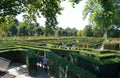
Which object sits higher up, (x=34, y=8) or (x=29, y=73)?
(x=34, y=8)

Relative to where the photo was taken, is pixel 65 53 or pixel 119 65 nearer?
pixel 119 65

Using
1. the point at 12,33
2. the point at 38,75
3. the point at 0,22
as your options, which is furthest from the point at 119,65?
the point at 12,33

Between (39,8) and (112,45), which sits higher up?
(39,8)

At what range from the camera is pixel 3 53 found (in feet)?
82.9

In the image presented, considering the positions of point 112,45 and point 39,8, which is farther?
point 112,45

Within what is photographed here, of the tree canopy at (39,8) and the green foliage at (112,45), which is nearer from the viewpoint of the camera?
the tree canopy at (39,8)

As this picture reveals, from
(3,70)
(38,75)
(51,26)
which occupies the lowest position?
(38,75)

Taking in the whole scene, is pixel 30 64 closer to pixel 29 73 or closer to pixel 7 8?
pixel 29 73

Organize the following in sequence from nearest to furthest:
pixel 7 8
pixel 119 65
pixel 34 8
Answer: pixel 7 8
pixel 34 8
pixel 119 65

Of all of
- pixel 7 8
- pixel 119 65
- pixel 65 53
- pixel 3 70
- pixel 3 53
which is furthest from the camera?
pixel 65 53

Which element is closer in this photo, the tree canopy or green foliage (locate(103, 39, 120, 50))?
the tree canopy

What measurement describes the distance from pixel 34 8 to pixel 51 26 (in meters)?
1.69

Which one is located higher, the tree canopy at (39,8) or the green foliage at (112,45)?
the tree canopy at (39,8)

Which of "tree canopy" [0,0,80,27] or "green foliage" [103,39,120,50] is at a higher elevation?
"tree canopy" [0,0,80,27]
